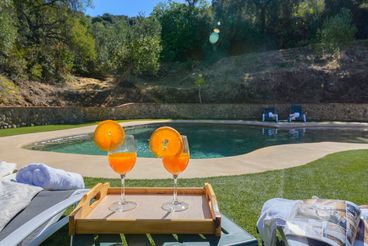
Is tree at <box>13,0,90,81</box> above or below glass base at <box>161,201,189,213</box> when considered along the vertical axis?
above

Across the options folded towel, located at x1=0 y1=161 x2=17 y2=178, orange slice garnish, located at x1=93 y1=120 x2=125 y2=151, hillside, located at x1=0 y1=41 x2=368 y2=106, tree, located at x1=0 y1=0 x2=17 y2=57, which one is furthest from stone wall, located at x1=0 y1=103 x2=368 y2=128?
orange slice garnish, located at x1=93 y1=120 x2=125 y2=151

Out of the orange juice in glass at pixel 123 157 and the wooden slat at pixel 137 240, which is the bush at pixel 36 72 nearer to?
the orange juice in glass at pixel 123 157

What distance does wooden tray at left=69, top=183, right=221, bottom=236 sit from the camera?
1.58 metres

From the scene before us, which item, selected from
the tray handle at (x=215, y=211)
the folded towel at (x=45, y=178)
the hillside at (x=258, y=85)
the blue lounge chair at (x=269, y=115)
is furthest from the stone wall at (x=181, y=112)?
the tray handle at (x=215, y=211)

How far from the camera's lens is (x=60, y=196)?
282 centimetres

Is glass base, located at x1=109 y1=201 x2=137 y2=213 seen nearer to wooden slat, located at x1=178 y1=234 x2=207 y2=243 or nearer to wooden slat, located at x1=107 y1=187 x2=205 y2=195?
wooden slat, located at x1=107 y1=187 x2=205 y2=195

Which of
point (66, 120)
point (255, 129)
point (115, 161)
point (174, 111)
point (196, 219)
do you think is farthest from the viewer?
point (174, 111)

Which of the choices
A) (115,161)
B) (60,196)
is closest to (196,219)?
(115,161)

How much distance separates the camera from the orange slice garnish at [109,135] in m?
1.84

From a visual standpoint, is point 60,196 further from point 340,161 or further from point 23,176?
point 340,161

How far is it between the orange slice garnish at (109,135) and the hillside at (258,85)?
1644cm

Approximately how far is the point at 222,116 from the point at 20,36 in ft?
39.0

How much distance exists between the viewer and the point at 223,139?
39.8ft

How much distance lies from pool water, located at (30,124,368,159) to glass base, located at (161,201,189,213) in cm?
712
